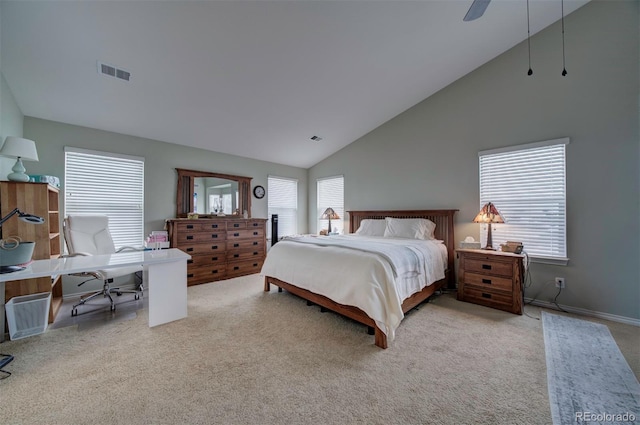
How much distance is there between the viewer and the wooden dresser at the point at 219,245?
4008 mm

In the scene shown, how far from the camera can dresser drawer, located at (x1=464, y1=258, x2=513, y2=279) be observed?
2924mm

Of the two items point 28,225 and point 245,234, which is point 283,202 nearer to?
point 245,234

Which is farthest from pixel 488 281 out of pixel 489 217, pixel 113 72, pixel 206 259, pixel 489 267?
pixel 113 72

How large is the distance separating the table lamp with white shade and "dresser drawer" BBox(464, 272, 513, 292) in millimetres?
5182

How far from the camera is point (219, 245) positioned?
14.3 feet

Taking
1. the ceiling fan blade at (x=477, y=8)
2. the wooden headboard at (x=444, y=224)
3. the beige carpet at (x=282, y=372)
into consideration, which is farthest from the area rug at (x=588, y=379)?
the ceiling fan blade at (x=477, y=8)

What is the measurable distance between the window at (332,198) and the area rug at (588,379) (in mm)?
3857

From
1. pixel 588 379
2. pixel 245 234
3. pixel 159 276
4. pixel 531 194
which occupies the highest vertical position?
pixel 531 194

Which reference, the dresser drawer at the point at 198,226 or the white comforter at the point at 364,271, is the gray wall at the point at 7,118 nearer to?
the dresser drawer at the point at 198,226

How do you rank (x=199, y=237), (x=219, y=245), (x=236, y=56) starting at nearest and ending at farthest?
(x=236, y=56)
(x=199, y=237)
(x=219, y=245)

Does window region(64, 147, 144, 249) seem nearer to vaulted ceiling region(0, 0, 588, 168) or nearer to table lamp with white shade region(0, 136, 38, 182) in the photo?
vaulted ceiling region(0, 0, 588, 168)

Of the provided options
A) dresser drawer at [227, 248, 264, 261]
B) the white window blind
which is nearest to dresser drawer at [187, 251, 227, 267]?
dresser drawer at [227, 248, 264, 261]

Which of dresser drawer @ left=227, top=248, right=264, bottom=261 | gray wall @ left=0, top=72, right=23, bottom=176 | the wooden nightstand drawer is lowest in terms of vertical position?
the wooden nightstand drawer

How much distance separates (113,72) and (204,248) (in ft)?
8.75
